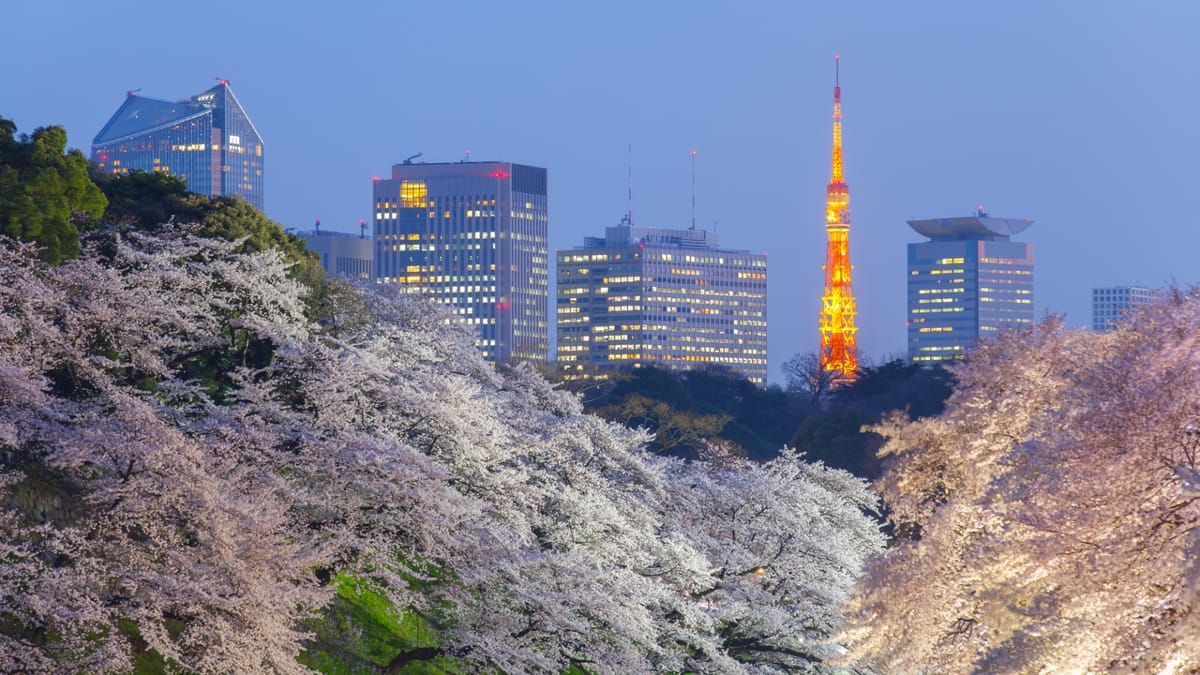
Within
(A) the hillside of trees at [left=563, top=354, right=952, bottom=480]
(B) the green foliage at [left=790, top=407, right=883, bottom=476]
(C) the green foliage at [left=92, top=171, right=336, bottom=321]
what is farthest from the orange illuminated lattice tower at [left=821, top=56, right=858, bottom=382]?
(C) the green foliage at [left=92, top=171, right=336, bottom=321]

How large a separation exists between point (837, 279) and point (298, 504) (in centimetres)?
13662

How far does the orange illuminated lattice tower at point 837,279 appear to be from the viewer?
151375 mm

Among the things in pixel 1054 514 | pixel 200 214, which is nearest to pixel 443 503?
pixel 1054 514

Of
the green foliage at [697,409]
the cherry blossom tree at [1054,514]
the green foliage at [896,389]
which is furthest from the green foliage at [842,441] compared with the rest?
the cherry blossom tree at [1054,514]

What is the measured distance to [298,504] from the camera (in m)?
23.7

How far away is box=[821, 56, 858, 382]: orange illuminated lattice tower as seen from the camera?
5960 inches

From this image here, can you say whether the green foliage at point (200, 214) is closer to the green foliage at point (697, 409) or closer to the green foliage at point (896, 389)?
the green foliage at point (697, 409)

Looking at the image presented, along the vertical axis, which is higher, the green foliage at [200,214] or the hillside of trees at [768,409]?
the green foliage at [200,214]

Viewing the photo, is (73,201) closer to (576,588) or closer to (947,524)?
(576,588)

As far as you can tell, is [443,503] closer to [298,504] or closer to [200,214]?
[298,504]

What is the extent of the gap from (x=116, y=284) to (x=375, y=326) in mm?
8987

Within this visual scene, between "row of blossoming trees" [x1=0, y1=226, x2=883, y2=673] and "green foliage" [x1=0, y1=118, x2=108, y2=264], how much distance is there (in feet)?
2.16

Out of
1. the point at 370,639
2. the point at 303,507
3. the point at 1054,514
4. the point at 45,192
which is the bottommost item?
the point at 370,639

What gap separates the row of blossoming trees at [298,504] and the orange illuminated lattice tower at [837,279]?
4238 inches
